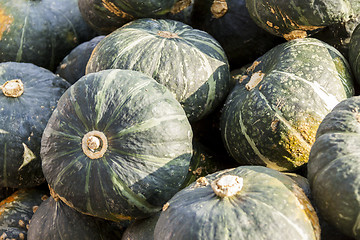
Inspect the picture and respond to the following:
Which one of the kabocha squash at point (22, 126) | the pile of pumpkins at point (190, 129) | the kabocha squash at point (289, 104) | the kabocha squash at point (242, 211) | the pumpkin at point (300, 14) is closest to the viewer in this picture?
the kabocha squash at point (242, 211)

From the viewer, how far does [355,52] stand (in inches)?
95.4

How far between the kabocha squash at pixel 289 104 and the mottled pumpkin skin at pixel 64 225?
0.92 m

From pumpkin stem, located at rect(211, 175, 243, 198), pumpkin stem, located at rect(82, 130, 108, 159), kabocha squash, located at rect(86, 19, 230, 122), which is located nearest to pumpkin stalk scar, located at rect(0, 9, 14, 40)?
kabocha squash, located at rect(86, 19, 230, 122)

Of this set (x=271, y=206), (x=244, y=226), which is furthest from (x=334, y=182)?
(x=244, y=226)

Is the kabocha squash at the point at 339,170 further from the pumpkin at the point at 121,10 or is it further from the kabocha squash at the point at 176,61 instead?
the pumpkin at the point at 121,10

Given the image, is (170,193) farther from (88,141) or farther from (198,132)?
(198,132)

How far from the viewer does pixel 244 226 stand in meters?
1.55

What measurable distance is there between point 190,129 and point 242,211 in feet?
2.22

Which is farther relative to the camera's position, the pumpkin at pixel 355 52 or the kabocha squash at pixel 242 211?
the pumpkin at pixel 355 52

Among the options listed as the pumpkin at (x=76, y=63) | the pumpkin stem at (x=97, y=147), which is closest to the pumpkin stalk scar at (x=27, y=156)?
the pumpkin stem at (x=97, y=147)

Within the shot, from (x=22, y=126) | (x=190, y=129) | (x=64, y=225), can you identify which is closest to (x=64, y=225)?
(x=64, y=225)

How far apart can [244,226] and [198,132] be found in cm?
148

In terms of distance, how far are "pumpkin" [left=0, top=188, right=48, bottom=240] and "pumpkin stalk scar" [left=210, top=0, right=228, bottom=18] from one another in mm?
1768

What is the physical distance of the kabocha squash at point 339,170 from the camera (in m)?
1.56
